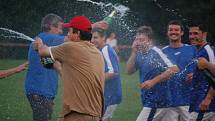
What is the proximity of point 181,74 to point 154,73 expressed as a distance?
0.62m

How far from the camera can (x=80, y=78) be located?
247 inches

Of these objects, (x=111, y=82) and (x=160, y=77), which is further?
(x=111, y=82)

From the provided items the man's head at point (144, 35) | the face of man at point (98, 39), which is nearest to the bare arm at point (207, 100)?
the man's head at point (144, 35)

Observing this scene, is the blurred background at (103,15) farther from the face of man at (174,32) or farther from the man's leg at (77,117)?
the man's leg at (77,117)

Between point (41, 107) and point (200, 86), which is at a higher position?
point (200, 86)

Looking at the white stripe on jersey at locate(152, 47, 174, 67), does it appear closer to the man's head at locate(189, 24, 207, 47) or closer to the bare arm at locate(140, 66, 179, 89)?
the bare arm at locate(140, 66, 179, 89)

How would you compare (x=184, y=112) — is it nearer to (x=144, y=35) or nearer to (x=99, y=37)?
(x=144, y=35)

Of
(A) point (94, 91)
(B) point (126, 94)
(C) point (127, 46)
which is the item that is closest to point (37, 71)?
(A) point (94, 91)

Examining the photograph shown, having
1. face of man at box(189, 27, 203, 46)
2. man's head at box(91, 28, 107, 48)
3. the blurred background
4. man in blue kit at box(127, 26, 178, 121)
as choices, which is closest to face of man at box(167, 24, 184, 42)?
face of man at box(189, 27, 203, 46)

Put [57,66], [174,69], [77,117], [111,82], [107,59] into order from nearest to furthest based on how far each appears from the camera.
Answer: [77,117]
[57,66]
[174,69]
[107,59]
[111,82]

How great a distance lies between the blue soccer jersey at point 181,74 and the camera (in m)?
8.25

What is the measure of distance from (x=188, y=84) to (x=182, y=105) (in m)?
0.38

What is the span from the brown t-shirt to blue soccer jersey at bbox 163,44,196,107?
205 cm

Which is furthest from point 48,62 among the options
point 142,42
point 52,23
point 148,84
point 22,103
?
point 22,103
